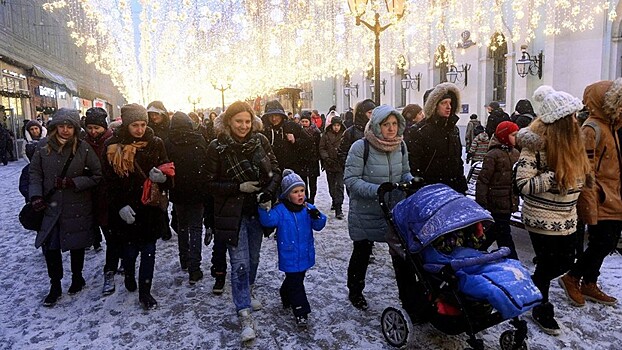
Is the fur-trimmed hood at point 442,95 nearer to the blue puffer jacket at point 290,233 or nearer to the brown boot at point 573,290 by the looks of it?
the blue puffer jacket at point 290,233

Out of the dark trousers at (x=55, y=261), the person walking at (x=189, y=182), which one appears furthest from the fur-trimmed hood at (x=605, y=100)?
the dark trousers at (x=55, y=261)

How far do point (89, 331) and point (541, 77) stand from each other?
17.6 meters

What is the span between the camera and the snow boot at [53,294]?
14.1ft

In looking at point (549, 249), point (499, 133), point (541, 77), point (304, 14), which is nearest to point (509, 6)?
point (541, 77)

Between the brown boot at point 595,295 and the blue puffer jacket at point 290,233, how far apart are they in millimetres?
2592

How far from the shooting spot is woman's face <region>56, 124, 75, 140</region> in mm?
4258

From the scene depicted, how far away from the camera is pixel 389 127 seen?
3854 millimetres

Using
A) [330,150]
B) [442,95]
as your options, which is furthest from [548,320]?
[330,150]

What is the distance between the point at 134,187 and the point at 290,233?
164 centimetres

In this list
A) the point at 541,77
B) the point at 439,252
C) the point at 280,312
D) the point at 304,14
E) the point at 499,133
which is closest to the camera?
the point at 439,252

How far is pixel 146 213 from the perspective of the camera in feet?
13.7

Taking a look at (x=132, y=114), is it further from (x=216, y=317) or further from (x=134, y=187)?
(x=216, y=317)

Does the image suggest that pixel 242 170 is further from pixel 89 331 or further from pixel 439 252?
pixel 89 331

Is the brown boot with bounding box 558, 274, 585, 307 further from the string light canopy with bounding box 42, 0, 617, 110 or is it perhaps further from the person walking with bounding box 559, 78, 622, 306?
the string light canopy with bounding box 42, 0, 617, 110
